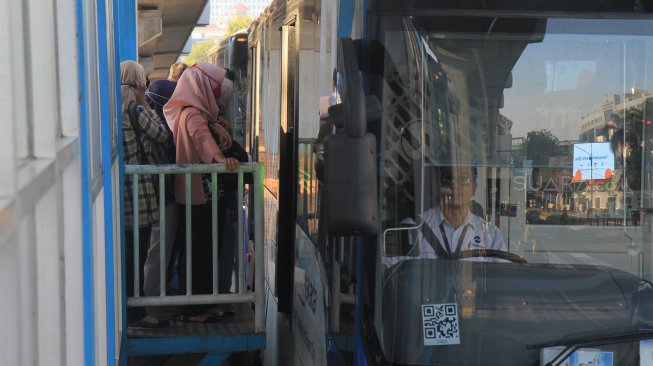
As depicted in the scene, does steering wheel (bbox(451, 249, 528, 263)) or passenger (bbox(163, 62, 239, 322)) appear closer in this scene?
steering wheel (bbox(451, 249, 528, 263))

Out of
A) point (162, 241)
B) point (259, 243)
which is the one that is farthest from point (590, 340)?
point (162, 241)

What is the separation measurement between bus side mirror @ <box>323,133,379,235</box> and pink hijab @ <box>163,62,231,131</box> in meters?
3.12

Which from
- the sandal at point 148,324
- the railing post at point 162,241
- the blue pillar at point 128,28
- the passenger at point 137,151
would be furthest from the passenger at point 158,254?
the blue pillar at point 128,28

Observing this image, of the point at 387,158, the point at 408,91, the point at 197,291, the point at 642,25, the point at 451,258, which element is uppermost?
the point at 642,25

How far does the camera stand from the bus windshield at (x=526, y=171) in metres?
3.18

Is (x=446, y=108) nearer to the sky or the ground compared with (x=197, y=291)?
→ nearer to the sky

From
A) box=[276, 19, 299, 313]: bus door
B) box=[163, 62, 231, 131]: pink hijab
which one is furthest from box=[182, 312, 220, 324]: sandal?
box=[163, 62, 231, 131]: pink hijab

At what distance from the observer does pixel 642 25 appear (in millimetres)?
3176

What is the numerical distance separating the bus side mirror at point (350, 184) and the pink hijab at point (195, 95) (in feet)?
10.3

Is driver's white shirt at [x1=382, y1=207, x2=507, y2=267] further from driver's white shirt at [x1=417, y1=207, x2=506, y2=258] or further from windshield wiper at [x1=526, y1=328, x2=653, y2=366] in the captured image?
windshield wiper at [x1=526, y1=328, x2=653, y2=366]

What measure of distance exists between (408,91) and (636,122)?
844 millimetres

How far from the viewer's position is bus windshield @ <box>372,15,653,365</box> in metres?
3.18

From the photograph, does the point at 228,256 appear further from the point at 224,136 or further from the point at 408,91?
the point at 408,91

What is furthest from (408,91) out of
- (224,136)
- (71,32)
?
(224,136)
